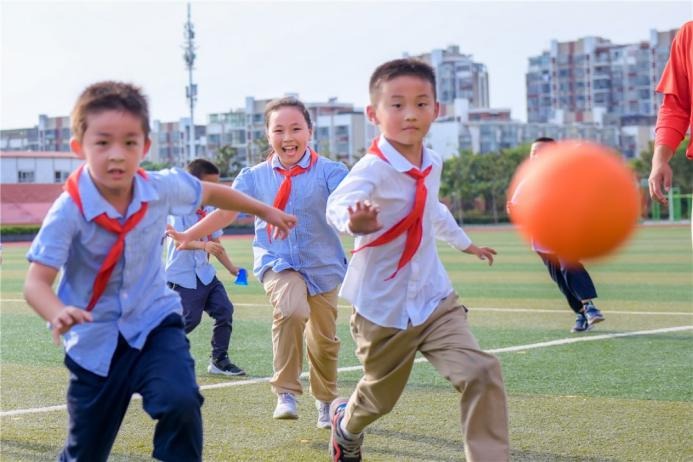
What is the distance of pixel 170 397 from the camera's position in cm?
485

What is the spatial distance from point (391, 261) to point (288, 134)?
2.31 meters

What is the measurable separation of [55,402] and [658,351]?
5308 mm

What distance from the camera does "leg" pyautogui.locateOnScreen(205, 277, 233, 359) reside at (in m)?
10.2

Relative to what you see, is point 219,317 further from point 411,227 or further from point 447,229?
point 411,227

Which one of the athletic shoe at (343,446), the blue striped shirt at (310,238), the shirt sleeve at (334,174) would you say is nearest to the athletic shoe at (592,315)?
the blue striped shirt at (310,238)

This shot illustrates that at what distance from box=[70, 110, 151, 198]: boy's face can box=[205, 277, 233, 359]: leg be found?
5266 millimetres

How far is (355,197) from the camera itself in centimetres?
574

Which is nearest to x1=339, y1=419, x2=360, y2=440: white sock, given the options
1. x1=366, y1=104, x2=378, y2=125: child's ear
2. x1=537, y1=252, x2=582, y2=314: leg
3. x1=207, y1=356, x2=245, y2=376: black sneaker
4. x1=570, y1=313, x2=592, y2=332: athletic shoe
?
x1=366, y1=104, x2=378, y2=125: child's ear

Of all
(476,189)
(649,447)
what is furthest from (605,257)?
(476,189)

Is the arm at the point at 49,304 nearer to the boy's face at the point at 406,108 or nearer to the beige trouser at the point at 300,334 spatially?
the boy's face at the point at 406,108

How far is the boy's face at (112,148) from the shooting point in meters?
5.02

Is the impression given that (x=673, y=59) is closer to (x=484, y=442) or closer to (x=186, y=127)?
(x=484, y=442)

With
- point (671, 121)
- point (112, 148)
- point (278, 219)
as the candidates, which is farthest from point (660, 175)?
point (112, 148)

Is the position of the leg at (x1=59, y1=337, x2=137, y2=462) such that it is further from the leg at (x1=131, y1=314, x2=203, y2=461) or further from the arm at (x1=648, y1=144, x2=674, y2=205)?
the arm at (x1=648, y1=144, x2=674, y2=205)
